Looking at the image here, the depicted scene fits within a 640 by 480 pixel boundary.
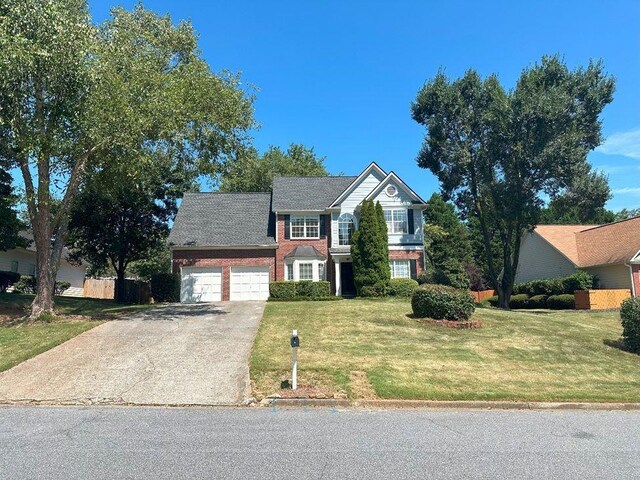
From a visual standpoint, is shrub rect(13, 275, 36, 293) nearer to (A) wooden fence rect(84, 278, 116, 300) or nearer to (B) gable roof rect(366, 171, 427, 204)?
(A) wooden fence rect(84, 278, 116, 300)

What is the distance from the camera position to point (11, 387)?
9812 mm

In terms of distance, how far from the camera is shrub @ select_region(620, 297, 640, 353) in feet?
45.8

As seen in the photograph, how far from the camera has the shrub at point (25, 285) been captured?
31047 mm

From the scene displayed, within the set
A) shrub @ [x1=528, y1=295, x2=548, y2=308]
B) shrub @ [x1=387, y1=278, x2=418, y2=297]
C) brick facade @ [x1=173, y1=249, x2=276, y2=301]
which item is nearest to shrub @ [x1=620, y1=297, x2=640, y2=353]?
shrub @ [x1=387, y1=278, x2=418, y2=297]

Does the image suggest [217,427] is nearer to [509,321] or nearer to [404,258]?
[509,321]

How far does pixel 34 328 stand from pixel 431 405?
42.5ft

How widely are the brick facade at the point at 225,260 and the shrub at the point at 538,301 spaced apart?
17.2 meters

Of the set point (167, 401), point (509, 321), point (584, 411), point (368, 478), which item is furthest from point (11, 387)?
point (509, 321)

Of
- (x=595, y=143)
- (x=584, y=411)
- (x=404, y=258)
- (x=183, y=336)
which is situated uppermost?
(x=595, y=143)

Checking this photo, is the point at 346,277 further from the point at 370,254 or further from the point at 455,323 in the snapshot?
the point at 455,323

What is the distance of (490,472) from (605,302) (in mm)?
26074

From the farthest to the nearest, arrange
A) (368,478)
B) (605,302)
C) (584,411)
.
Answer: (605,302)
(584,411)
(368,478)

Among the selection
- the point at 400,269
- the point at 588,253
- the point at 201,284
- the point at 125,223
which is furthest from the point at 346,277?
the point at 588,253

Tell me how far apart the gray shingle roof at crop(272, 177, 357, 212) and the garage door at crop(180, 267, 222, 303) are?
17.6 feet
